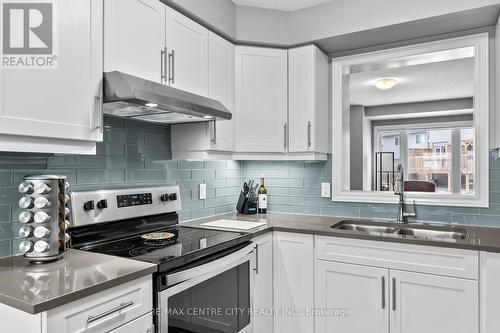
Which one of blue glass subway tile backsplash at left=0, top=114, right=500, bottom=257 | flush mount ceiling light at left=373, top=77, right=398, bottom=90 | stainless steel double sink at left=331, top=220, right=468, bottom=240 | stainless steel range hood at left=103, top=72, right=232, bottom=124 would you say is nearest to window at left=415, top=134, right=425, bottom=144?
flush mount ceiling light at left=373, top=77, right=398, bottom=90

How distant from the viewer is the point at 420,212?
2.40 m

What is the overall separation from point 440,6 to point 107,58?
1867mm

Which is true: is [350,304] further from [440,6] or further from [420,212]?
[440,6]

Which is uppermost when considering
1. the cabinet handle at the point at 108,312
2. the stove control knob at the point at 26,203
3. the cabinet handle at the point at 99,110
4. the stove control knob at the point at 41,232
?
the cabinet handle at the point at 99,110

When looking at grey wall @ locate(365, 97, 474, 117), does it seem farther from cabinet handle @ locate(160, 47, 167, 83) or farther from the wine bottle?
cabinet handle @ locate(160, 47, 167, 83)

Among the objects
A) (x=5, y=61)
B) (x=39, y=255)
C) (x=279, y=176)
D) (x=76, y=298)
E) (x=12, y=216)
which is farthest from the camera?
(x=279, y=176)

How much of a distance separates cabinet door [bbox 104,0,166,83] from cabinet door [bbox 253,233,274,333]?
3.86ft

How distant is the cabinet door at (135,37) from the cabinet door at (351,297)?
1.52 metres

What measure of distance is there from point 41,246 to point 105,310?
40cm

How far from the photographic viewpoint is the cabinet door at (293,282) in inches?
85.8

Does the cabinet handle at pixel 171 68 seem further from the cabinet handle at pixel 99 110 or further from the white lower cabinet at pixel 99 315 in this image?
the white lower cabinet at pixel 99 315

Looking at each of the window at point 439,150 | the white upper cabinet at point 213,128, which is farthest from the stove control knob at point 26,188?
the window at point 439,150

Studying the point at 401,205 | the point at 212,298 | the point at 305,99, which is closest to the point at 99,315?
the point at 212,298

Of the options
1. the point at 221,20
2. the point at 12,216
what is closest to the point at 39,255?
the point at 12,216
